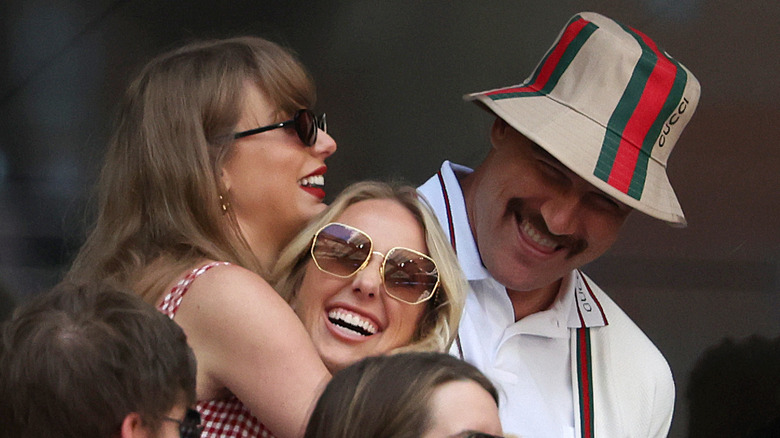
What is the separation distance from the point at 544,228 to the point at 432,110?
3.29 ft

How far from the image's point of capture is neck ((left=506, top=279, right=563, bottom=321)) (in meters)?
2.46

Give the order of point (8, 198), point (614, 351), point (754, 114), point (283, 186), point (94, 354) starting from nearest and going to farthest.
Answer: point (94, 354), point (283, 186), point (614, 351), point (8, 198), point (754, 114)

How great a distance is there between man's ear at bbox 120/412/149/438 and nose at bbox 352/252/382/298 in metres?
0.72

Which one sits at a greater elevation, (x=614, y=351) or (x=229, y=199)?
(x=229, y=199)

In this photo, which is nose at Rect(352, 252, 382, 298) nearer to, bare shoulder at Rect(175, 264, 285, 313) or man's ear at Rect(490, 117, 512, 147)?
bare shoulder at Rect(175, 264, 285, 313)

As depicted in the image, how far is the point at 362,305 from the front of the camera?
2.00 meters

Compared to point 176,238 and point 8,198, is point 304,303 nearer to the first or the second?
point 176,238

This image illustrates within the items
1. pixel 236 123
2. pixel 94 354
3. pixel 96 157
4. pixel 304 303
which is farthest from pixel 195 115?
pixel 96 157

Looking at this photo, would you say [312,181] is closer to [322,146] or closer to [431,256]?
[322,146]

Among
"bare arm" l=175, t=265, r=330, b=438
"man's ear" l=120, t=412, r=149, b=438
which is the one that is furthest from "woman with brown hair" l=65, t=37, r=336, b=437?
"man's ear" l=120, t=412, r=149, b=438

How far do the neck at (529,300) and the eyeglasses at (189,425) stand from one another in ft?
3.87

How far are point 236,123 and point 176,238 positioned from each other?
28 cm

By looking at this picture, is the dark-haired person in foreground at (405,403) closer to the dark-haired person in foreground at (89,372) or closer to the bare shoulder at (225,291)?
the dark-haired person in foreground at (89,372)

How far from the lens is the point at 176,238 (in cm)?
204
